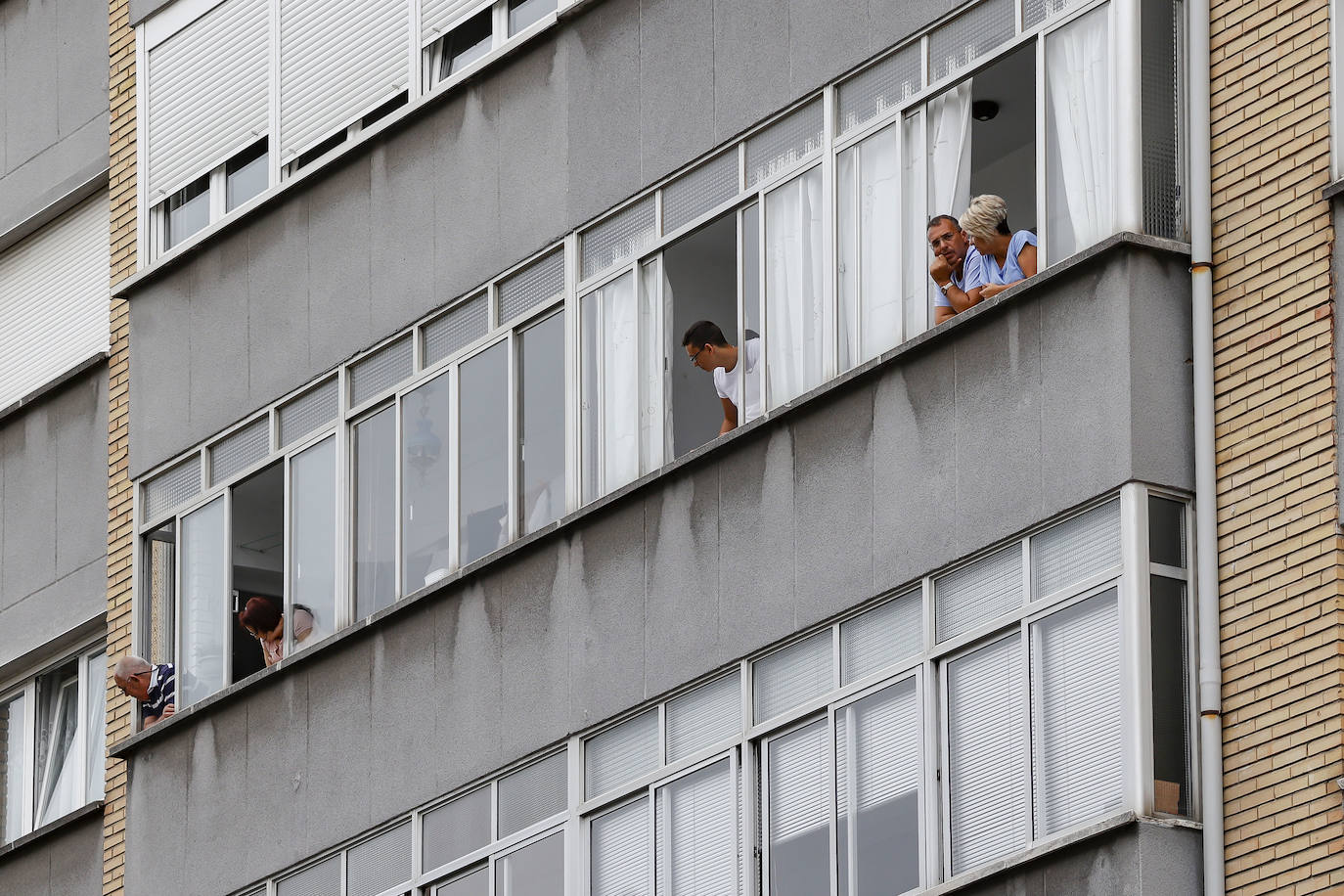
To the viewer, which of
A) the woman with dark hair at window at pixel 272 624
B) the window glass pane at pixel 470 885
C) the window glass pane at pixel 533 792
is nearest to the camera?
the window glass pane at pixel 533 792

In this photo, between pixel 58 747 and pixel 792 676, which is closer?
pixel 792 676

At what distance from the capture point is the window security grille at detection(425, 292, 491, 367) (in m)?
22.5

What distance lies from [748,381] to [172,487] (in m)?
6.66

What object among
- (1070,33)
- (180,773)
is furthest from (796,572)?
(180,773)

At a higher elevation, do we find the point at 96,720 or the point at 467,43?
the point at 467,43

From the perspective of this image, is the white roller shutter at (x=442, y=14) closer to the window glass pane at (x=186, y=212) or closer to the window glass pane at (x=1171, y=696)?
the window glass pane at (x=186, y=212)

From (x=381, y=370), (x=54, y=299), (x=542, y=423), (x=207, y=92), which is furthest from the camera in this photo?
(x=54, y=299)

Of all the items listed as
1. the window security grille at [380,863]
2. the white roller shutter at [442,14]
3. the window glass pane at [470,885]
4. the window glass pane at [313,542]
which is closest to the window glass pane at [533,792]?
the window glass pane at [470,885]

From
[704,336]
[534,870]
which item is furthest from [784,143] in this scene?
[534,870]

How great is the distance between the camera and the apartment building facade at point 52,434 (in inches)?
1049

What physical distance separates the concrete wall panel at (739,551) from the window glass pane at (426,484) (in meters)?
0.41

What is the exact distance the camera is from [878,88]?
19.7 metres

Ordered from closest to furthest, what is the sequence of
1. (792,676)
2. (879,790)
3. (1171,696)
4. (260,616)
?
1. (1171,696)
2. (879,790)
3. (792,676)
4. (260,616)

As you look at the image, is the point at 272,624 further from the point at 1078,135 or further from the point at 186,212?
the point at 1078,135
